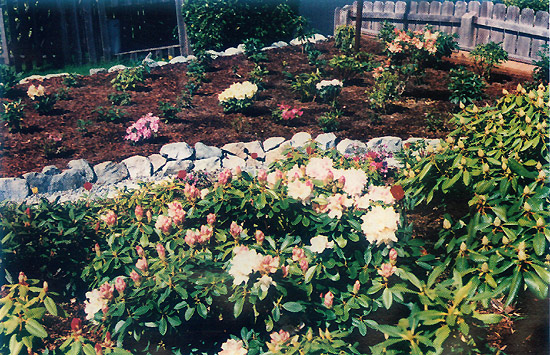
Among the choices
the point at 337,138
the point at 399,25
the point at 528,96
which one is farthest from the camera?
the point at 399,25

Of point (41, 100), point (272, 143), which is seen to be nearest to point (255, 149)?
point (272, 143)

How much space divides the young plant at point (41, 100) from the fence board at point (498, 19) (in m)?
8.39

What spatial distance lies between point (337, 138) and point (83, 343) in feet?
16.3

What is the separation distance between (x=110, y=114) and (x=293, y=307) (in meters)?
5.92

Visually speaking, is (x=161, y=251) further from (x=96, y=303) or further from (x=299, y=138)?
(x=299, y=138)

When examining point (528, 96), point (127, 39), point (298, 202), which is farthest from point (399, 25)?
point (298, 202)

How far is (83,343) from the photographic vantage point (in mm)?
2807

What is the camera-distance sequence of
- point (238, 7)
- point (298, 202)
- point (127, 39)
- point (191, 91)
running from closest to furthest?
point (298, 202)
point (191, 91)
point (238, 7)
point (127, 39)

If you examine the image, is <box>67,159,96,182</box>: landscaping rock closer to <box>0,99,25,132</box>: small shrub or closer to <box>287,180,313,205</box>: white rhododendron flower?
<box>0,99,25,132</box>: small shrub

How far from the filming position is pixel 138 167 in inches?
274

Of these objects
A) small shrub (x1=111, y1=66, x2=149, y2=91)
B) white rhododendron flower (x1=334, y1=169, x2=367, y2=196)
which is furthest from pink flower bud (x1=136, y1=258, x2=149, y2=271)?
small shrub (x1=111, y1=66, x2=149, y2=91)

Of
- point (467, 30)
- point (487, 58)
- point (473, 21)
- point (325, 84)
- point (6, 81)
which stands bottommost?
point (6, 81)

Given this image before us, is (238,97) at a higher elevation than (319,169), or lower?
lower

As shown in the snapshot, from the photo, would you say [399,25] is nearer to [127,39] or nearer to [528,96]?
[127,39]
